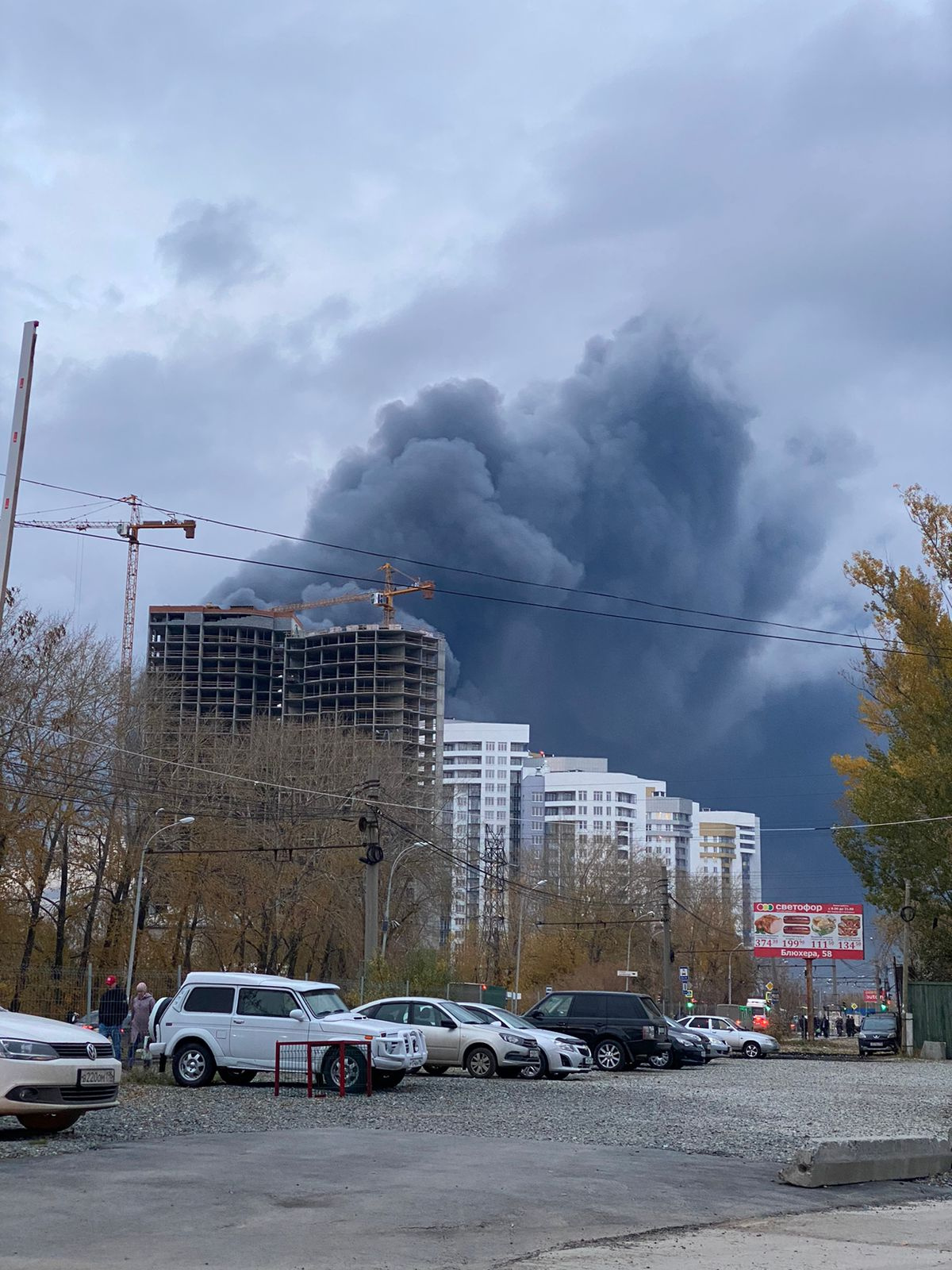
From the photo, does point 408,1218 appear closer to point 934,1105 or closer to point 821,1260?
point 821,1260

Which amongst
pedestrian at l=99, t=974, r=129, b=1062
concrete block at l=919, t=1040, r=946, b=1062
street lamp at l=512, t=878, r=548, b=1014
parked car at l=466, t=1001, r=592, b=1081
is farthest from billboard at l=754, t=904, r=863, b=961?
A: parked car at l=466, t=1001, r=592, b=1081

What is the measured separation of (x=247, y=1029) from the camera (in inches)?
873

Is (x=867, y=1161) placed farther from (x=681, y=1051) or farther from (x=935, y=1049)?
(x=935, y=1049)

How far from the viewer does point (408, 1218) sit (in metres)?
9.66

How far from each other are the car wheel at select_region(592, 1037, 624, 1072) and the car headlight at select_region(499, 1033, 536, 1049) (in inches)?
205

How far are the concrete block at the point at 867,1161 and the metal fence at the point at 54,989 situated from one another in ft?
101

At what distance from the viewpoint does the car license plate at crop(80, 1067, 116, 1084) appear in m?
13.3

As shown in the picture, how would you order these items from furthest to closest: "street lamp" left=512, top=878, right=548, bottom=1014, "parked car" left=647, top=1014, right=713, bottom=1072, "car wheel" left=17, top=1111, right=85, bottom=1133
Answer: "street lamp" left=512, top=878, right=548, bottom=1014
"parked car" left=647, top=1014, right=713, bottom=1072
"car wheel" left=17, top=1111, right=85, bottom=1133

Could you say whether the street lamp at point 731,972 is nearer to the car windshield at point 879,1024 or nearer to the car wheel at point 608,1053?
the car windshield at point 879,1024

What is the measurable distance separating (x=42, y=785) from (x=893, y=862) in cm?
2687

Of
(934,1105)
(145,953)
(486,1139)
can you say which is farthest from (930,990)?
(486,1139)

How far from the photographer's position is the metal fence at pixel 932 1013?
148 feet

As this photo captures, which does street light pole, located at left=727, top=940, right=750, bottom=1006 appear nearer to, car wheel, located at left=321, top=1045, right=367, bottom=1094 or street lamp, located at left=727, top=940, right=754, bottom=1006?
street lamp, located at left=727, top=940, right=754, bottom=1006

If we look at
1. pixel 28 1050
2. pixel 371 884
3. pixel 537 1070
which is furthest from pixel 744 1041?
pixel 28 1050
